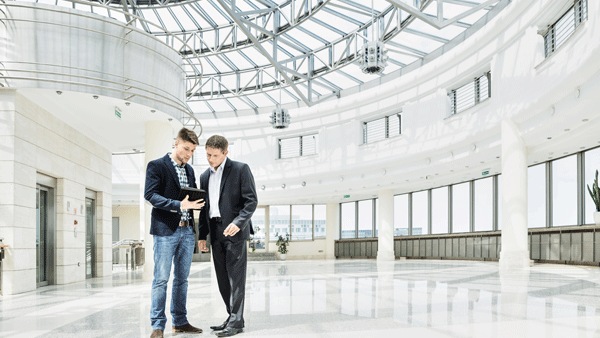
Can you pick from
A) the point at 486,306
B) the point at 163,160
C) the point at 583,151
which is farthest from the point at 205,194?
the point at 583,151

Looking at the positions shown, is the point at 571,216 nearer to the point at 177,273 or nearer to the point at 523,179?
the point at 523,179

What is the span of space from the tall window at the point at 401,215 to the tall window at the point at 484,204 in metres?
6.72

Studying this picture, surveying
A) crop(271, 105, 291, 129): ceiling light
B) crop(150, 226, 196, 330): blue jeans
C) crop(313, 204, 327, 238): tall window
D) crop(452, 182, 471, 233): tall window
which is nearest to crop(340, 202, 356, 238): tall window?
crop(313, 204, 327, 238): tall window

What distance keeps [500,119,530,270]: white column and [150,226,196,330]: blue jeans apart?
1429cm

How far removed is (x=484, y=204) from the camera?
27438mm

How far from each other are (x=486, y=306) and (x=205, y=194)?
171 inches

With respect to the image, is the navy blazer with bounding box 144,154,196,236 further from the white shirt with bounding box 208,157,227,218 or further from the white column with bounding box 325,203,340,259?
the white column with bounding box 325,203,340,259

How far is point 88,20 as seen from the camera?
39.3 feet

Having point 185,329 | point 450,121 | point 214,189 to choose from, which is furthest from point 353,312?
point 450,121

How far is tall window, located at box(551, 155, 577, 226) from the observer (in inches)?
827

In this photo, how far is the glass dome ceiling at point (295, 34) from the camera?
66.1 ft

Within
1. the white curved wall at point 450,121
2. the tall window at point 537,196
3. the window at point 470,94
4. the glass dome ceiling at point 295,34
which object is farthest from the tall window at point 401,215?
the window at point 470,94

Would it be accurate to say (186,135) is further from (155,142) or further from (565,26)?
(565,26)

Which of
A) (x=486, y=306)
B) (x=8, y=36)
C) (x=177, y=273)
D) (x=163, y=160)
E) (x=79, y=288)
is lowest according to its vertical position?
(x=79, y=288)
